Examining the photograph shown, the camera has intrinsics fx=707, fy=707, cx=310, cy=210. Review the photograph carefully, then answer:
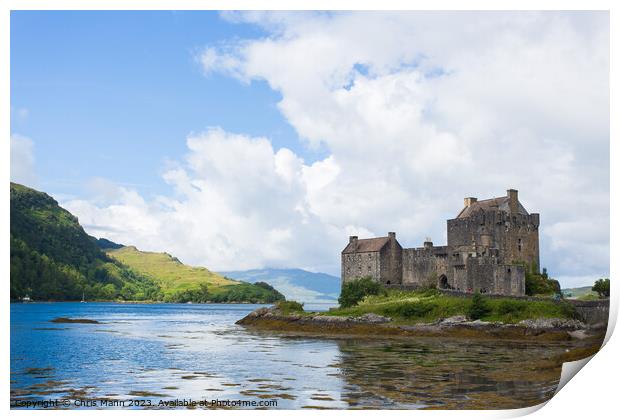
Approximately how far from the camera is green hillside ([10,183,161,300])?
249 feet

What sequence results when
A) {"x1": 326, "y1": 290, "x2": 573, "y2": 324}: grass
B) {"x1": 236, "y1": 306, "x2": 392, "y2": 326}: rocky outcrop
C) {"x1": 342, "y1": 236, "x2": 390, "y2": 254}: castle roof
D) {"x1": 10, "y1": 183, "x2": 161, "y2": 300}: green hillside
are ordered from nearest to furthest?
{"x1": 326, "y1": 290, "x2": 573, "y2": 324}: grass, {"x1": 236, "y1": 306, "x2": 392, "y2": 326}: rocky outcrop, {"x1": 342, "y1": 236, "x2": 390, "y2": 254}: castle roof, {"x1": 10, "y1": 183, "x2": 161, "y2": 300}: green hillside

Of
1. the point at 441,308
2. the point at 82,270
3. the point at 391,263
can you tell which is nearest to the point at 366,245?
the point at 391,263

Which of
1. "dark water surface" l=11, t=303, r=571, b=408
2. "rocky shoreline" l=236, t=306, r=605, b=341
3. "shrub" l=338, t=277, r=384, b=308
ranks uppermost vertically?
"shrub" l=338, t=277, r=384, b=308

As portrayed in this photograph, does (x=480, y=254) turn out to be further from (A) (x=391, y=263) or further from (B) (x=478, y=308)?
(A) (x=391, y=263)

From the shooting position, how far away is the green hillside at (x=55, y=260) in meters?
75.9

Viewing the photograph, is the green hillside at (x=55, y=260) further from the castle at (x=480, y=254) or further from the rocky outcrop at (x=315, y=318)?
the castle at (x=480, y=254)

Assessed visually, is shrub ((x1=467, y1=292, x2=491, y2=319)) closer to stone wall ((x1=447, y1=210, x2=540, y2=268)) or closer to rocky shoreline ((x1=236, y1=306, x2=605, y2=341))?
rocky shoreline ((x1=236, y1=306, x2=605, y2=341))

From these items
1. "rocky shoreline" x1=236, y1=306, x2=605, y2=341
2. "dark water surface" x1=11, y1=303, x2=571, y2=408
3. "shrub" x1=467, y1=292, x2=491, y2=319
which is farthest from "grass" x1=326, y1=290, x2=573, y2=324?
"dark water surface" x1=11, y1=303, x2=571, y2=408

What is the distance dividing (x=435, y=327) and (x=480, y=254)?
6.75m

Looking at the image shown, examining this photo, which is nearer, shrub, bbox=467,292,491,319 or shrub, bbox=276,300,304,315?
shrub, bbox=467,292,491,319

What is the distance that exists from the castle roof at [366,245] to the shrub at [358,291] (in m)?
3.23

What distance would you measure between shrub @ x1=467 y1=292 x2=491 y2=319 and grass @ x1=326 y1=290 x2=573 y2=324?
0.38ft

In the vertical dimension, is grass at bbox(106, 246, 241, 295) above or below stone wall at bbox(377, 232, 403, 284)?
above

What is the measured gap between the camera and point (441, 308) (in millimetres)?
38062
